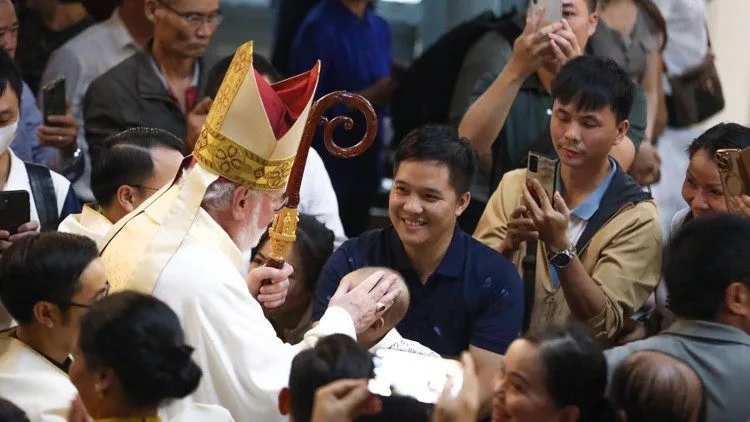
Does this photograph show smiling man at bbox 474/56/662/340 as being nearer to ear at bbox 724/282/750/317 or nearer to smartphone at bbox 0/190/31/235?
ear at bbox 724/282/750/317

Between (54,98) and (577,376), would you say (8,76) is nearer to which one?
(54,98)

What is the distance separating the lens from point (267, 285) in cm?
433

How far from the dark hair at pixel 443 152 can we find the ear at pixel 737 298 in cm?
120

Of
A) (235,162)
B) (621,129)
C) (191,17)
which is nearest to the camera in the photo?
(235,162)

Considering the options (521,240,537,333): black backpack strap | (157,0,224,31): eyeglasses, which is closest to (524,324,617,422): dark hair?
(521,240,537,333): black backpack strap

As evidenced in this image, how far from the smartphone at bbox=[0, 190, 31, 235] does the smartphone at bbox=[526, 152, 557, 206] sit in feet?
5.26

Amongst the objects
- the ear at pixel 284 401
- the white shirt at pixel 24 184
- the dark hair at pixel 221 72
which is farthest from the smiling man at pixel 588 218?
the white shirt at pixel 24 184

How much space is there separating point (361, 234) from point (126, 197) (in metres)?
0.82

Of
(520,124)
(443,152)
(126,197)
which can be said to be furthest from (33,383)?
(520,124)

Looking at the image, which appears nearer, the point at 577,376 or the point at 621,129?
the point at 577,376

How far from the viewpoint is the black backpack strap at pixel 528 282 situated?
4922mm

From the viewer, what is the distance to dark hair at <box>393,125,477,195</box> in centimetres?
471

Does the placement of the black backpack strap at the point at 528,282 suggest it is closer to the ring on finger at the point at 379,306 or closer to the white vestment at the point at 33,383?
the ring on finger at the point at 379,306

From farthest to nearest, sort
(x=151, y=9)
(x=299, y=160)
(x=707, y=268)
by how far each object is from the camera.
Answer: (x=151, y=9)
(x=299, y=160)
(x=707, y=268)
